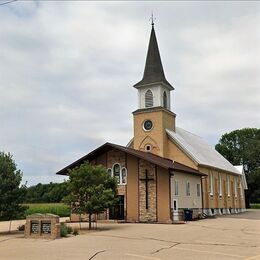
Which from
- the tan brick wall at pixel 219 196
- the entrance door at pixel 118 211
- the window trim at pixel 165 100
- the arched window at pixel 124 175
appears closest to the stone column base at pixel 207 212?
the tan brick wall at pixel 219 196

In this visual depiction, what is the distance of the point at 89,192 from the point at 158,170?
8.05 meters

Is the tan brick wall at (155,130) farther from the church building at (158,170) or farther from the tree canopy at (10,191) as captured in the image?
the tree canopy at (10,191)

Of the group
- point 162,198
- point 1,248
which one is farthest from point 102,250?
point 162,198

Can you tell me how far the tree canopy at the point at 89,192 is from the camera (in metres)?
25.5

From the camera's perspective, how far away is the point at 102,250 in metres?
15.7

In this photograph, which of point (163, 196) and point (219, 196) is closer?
point (163, 196)

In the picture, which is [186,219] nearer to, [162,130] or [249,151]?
[162,130]

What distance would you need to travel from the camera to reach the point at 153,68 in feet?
142

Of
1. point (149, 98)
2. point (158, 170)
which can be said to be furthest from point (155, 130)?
point (158, 170)

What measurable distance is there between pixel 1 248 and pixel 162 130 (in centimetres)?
2514

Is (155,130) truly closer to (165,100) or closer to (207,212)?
(165,100)

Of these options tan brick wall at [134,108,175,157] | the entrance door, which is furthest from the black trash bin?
tan brick wall at [134,108,175,157]

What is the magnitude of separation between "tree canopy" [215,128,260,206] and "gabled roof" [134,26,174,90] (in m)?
38.0

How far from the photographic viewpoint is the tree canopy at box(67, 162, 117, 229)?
83.7 ft
